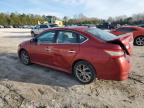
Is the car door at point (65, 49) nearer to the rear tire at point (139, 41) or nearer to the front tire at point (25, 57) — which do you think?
the front tire at point (25, 57)

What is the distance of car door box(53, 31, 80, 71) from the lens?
19.6 ft

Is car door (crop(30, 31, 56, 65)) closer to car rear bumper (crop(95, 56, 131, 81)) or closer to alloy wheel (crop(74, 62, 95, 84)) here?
alloy wheel (crop(74, 62, 95, 84))

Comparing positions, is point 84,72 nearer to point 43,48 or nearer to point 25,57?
point 43,48

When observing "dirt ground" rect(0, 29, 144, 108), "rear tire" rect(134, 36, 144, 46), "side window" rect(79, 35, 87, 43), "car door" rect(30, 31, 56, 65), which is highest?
"side window" rect(79, 35, 87, 43)

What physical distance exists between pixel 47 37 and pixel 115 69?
2.69 metres

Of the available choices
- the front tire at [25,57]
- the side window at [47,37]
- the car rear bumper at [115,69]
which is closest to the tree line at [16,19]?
the front tire at [25,57]

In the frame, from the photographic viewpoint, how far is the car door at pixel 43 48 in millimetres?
6778

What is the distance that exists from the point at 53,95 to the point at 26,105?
0.75m

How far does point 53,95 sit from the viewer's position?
5156 millimetres

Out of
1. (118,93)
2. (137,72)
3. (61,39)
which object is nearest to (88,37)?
(61,39)

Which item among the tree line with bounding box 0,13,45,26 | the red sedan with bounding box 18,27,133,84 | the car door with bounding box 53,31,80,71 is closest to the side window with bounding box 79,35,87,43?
the red sedan with bounding box 18,27,133,84

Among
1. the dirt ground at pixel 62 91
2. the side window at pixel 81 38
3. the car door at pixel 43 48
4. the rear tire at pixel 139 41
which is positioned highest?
the side window at pixel 81 38

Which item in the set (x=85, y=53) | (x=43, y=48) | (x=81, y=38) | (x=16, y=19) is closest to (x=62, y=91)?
(x=85, y=53)

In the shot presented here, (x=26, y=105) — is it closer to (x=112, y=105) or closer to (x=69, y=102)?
(x=69, y=102)
